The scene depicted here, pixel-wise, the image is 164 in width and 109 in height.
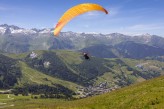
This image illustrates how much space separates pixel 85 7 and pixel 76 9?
52cm

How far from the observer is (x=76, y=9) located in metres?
14.9

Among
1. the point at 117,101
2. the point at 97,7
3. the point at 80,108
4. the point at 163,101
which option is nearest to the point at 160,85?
the point at 117,101

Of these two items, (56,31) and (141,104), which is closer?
(56,31)

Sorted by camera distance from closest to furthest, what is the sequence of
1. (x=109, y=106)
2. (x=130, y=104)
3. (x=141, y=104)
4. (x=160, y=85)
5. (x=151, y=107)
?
(x=151, y=107) → (x=141, y=104) → (x=130, y=104) → (x=109, y=106) → (x=160, y=85)

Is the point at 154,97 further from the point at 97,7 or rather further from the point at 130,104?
the point at 97,7

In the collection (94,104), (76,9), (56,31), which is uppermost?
(76,9)

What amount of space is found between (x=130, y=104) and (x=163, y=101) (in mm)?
7377

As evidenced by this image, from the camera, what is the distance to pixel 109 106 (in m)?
54.3

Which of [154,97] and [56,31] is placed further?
[154,97]

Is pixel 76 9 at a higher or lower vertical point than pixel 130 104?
higher

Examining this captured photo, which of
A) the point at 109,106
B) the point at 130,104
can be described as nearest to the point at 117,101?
the point at 109,106

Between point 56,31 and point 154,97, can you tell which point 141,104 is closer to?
point 154,97

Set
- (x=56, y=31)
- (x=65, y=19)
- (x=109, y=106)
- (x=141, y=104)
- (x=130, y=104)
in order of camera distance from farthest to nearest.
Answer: (x=109, y=106), (x=130, y=104), (x=141, y=104), (x=65, y=19), (x=56, y=31)

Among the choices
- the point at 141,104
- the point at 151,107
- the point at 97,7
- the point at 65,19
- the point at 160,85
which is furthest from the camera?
the point at 160,85
